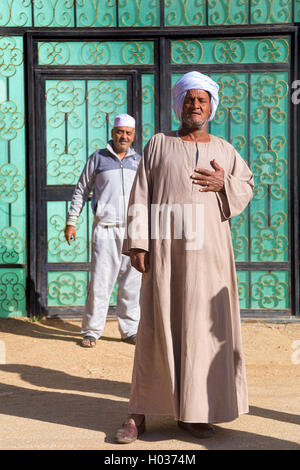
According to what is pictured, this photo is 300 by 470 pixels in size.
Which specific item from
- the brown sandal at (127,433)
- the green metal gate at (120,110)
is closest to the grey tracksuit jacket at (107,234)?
the green metal gate at (120,110)

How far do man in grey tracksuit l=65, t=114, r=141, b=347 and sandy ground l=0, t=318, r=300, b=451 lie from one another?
349 mm

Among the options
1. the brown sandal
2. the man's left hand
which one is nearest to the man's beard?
the man's left hand

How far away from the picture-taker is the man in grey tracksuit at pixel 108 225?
21.1 ft

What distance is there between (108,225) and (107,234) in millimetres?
85

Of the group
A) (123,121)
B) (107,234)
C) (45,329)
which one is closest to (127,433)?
(107,234)

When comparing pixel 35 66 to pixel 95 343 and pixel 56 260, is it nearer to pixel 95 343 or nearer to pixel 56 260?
pixel 56 260

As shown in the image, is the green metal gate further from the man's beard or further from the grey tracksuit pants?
the man's beard

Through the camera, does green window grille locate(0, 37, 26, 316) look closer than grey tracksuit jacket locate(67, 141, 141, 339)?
No

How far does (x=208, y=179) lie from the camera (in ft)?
12.3

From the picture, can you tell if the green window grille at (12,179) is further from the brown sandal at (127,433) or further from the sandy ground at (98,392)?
the brown sandal at (127,433)

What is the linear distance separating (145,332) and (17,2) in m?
4.93

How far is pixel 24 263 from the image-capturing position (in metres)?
7.55

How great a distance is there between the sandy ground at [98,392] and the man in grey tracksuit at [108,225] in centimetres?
35

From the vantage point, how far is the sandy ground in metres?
3.69
